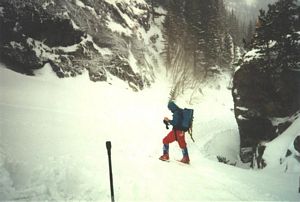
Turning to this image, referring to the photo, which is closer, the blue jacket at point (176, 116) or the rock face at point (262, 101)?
the blue jacket at point (176, 116)

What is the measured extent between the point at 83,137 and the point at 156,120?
6.32 metres

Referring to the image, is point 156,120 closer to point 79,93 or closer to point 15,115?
point 79,93

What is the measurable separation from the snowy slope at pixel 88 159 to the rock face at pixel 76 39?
7.01 ft

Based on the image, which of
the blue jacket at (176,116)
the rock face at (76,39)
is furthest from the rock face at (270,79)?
the blue jacket at (176,116)

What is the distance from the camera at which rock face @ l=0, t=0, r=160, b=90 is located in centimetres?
1591

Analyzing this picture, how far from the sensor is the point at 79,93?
601 inches

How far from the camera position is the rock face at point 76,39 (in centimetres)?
1591

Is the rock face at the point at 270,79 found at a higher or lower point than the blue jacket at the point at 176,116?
higher

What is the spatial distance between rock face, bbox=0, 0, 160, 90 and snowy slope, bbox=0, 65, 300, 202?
2.14m

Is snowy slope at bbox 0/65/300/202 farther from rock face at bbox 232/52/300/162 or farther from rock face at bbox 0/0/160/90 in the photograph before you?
rock face at bbox 232/52/300/162

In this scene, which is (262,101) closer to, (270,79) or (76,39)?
(270,79)

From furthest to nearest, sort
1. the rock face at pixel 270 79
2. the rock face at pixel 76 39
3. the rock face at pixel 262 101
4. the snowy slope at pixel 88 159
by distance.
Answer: the rock face at pixel 262 101 → the rock face at pixel 270 79 → the rock face at pixel 76 39 → the snowy slope at pixel 88 159

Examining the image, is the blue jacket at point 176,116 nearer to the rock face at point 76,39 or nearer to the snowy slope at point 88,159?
the snowy slope at point 88,159

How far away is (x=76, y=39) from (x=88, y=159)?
49.8 ft
